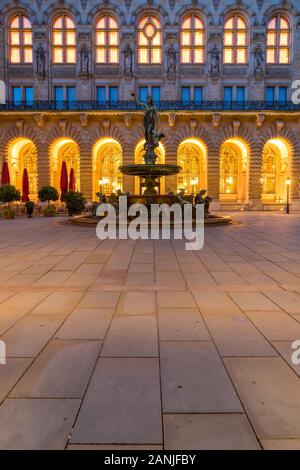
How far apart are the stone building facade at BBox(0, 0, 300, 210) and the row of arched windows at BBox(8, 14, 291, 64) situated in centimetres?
12

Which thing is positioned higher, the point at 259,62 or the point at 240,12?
the point at 240,12

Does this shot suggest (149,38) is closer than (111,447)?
No

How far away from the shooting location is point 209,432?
8.58ft

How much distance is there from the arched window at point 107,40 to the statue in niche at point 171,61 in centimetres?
615

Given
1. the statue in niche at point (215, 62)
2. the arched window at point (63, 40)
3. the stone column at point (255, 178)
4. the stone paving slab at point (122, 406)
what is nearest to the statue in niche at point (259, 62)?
the statue in niche at point (215, 62)

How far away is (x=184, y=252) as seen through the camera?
11141 millimetres

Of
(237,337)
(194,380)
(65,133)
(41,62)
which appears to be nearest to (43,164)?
(65,133)

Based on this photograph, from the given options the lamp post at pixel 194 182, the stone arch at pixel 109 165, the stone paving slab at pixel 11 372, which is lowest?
the stone paving slab at pixel 11 372

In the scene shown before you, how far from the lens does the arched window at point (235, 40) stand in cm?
3841

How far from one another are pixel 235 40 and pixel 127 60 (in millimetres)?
12986

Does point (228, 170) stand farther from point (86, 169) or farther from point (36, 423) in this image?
point (36, 423)

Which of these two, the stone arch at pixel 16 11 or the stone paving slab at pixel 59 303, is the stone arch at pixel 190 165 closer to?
the stone arch at pixel 16 11
